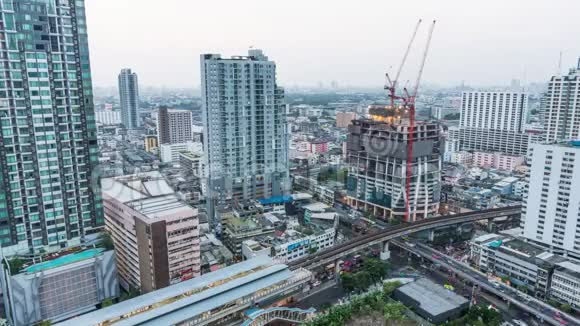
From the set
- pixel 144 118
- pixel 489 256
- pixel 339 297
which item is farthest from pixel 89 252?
pixel 144 118

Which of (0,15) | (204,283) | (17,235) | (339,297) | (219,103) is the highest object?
(0,15)

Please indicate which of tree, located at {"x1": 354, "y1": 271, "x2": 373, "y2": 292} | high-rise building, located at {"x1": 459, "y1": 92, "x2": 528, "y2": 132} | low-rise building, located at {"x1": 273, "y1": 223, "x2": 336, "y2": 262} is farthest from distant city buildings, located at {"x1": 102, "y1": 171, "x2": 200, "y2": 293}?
high-rise building, located at {"x1": 459, "y1": 92, "x2": 528, "y2": 132}

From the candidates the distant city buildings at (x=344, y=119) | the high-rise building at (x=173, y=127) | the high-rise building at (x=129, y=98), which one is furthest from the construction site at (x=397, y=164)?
the high-rise building at (x=129, y=98)

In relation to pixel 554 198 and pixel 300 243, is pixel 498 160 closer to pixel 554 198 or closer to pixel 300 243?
pixel 554 198

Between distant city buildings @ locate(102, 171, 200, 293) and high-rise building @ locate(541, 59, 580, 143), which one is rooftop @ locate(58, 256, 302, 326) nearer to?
distant city buildings @ locate(102, 171, 200, 293)

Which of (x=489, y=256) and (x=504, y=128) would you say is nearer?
(x=489, y=256)

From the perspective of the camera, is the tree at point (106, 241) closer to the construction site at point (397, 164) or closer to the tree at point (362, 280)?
the tree at point (362, 280)

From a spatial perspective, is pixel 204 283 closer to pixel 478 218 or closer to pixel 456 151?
pixel 478 218
